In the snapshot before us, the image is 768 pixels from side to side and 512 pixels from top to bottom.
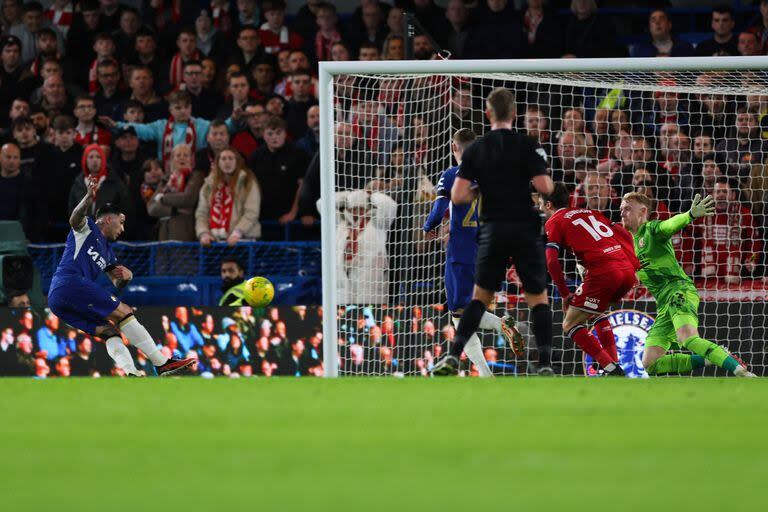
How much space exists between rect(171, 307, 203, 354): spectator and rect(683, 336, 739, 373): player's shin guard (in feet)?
14.5

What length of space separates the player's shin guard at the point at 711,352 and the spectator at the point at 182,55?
7.36 meters

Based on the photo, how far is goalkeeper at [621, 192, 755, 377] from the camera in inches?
389

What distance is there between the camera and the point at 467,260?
10.1m

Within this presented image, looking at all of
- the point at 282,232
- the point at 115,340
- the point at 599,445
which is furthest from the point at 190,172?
the point at 599,445

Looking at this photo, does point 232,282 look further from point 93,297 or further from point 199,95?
point 199,95

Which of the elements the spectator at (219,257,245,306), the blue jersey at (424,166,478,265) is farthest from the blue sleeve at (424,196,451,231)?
the spectator at (219,257,245,306)

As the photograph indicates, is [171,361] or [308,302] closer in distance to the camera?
[171,361]

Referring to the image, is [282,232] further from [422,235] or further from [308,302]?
[422,235]

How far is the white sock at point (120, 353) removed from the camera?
11125 mm

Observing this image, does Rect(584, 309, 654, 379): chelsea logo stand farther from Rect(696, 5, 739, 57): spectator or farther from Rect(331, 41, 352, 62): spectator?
Rect(331, 41, 352, 62): spectator

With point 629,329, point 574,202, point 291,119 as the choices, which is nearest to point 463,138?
point 574,202

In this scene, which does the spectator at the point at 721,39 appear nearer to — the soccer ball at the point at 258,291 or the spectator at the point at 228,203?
the spectator at the point at 228,203

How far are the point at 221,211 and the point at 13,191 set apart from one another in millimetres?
2147

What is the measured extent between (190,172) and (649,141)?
14.7 ft
